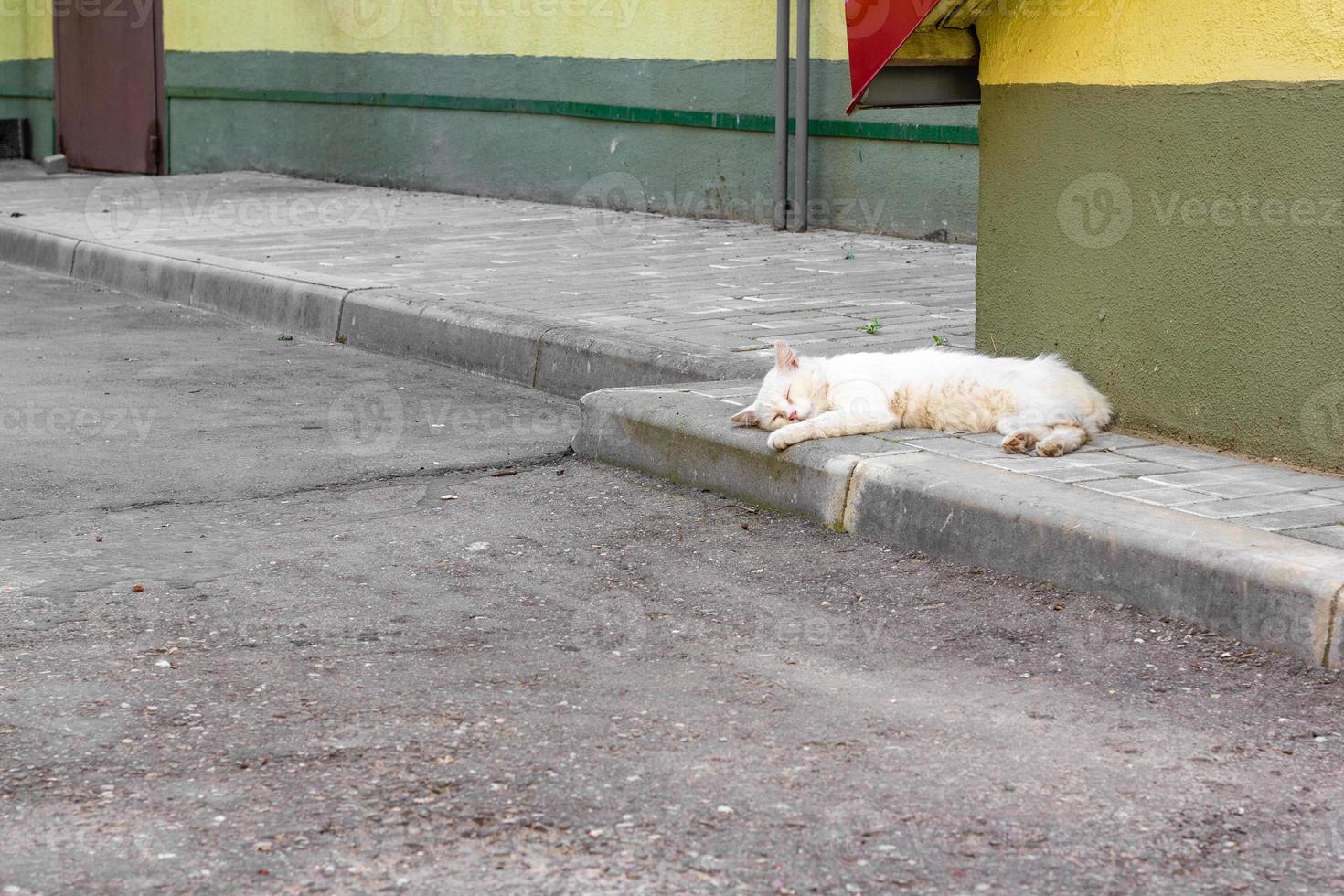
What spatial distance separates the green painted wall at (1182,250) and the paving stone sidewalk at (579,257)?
123 centimetres

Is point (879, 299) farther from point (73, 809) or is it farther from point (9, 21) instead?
point (9, 21)

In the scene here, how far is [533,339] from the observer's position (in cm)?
757

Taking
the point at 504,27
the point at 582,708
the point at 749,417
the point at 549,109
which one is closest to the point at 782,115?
the point at 549,109

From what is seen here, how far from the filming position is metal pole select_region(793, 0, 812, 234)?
1091 cm

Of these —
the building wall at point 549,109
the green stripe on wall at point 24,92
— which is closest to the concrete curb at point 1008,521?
the building wall at point 549,109

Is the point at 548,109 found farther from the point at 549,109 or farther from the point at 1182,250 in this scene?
the point at 1182,250

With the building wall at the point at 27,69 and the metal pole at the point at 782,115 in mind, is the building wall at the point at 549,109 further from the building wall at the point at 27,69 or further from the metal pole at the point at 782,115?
the building wall at the point at 27,69

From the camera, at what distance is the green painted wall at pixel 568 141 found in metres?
10.7

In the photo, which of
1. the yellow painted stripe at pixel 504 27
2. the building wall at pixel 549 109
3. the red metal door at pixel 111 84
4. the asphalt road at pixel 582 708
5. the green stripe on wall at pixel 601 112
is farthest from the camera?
the red metal door at pixel 111 84

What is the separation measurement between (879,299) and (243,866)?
579cm

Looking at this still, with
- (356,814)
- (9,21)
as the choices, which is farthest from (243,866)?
(9,21)

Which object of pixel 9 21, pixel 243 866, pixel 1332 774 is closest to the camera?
pixel 243 866

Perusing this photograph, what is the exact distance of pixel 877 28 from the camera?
562cm

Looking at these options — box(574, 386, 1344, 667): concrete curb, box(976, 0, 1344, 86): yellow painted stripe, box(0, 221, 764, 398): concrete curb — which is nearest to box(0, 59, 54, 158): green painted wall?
box(0, 221, 764, 398): concrete curb
